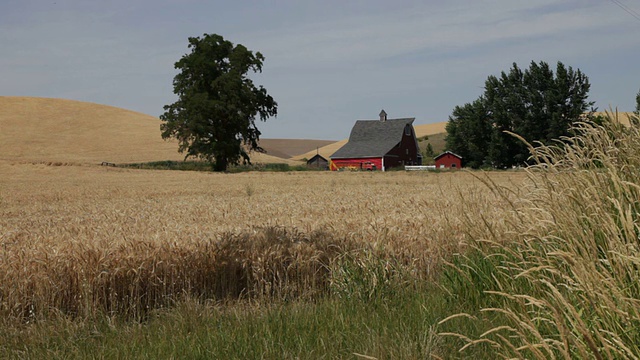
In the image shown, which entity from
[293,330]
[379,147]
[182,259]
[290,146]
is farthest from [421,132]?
[293,330]

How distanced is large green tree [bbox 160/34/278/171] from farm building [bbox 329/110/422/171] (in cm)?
2041

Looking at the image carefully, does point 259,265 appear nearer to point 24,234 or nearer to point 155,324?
point 155,324

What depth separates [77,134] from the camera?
249 ft

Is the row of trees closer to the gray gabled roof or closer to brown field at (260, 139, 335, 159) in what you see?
the gray gabled roof

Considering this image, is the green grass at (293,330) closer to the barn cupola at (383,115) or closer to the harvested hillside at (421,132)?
the barn cupola at (383,115)

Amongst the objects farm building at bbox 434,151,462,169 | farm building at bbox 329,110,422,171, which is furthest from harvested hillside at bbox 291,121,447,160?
farm building at bbox 434,151,462,169

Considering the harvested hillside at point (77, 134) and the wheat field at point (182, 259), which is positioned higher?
the harvested hillside at point (77, 134)

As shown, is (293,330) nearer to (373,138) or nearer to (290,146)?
(373,138)

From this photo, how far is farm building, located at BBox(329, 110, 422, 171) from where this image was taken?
74.4 metres

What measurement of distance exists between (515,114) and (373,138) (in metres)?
18.8

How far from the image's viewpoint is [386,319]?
5531mm

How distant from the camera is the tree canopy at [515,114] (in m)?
68.1

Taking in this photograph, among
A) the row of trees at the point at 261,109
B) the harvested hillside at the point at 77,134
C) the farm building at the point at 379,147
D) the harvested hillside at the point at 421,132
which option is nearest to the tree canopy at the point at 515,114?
the row of trees at the point at 261,109

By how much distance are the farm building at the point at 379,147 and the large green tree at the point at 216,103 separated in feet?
67.0
